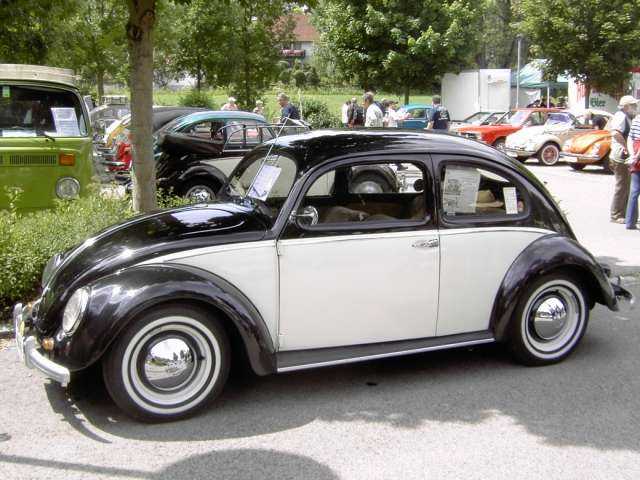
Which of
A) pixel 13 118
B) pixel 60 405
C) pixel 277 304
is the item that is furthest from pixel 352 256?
pixel 13 118

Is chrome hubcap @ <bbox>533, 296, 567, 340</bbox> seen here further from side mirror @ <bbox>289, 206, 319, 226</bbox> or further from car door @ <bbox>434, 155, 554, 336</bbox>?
side mirror @ <bbox>289, 206, 319, 226</bbox>

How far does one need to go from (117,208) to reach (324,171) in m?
3.15

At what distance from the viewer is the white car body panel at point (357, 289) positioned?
4.41m

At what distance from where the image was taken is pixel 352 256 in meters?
4.53

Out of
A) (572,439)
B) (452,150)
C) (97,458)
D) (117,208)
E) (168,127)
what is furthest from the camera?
(168,127)

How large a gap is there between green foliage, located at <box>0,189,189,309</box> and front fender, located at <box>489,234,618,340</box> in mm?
3224

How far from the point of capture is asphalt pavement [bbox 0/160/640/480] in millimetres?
3707

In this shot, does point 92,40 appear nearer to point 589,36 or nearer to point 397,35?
point 397,35

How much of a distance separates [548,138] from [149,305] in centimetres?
1829

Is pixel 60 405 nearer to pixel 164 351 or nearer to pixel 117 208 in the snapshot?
pixel 164 351

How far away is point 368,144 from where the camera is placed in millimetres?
4875

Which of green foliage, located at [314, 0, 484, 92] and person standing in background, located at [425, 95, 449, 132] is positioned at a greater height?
green foliage, located at [314, 0, 484, 92]

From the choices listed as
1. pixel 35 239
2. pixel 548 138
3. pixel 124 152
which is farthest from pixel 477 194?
pixel 548 138

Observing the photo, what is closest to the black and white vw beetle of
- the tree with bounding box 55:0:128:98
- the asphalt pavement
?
the asphalt pavement
